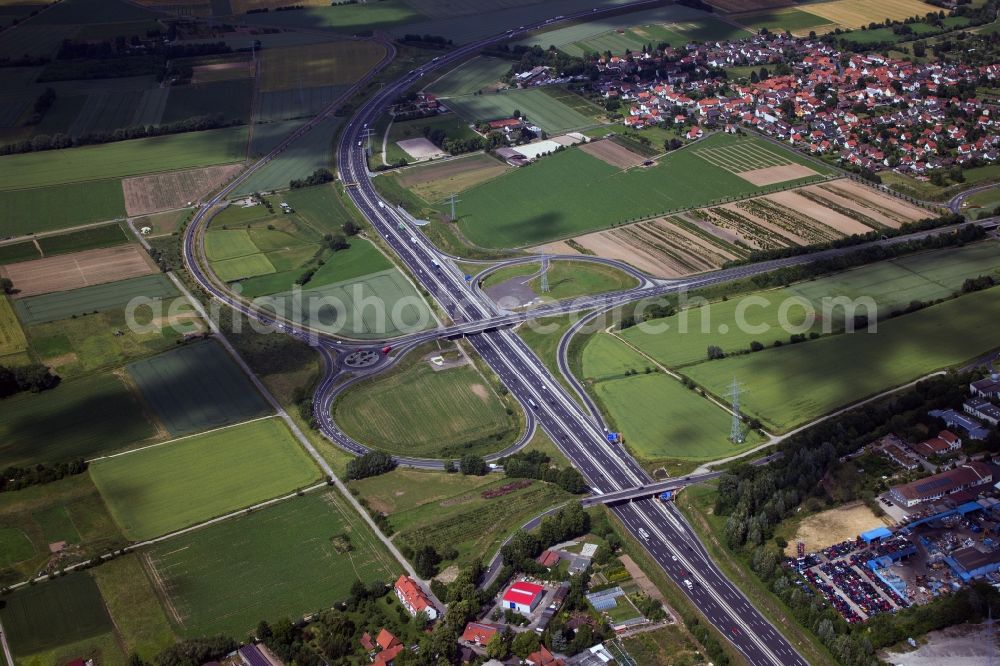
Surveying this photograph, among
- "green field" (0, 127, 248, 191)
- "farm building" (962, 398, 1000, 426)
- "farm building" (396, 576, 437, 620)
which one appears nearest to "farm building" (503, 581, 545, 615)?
"farm building" (396, 576, 437, 620)

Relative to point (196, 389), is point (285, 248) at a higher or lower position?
higher

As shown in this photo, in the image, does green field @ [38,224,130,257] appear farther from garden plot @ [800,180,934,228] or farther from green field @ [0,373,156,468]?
garden plot @ [800,180,934,228]

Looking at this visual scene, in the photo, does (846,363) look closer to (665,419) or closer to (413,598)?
(665,419)

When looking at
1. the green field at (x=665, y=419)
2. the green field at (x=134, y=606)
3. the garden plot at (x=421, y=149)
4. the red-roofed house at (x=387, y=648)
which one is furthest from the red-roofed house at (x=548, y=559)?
the garden plot at (x=421, y=149)

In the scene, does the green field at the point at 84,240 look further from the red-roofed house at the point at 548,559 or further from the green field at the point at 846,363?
the red-roofed house at the point at 548,559

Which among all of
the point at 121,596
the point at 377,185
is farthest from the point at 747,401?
the point at 377,185

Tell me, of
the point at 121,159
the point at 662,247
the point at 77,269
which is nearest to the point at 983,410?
the point at 662,247

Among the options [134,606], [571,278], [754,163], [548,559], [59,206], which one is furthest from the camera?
[754,163]
